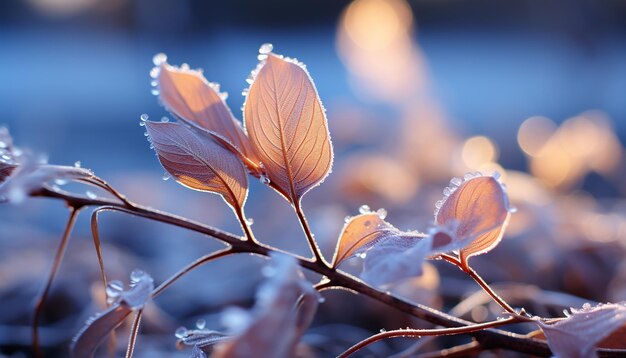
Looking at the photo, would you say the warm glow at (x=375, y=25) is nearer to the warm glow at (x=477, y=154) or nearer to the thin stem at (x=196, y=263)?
the warm glow at (x=477, y=154)

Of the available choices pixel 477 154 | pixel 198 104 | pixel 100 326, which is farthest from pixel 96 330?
pixel 477 154

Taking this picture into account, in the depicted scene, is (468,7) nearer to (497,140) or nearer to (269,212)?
(497,140)

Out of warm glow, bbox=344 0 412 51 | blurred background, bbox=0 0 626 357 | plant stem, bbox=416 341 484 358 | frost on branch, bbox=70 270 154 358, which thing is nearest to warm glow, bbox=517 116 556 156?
blurred background, bbox=0 0 626 357

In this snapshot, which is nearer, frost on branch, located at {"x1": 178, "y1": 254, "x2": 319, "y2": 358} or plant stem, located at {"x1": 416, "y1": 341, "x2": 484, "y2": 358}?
frost on branch, located at {"x1": 178, "y1": 254, "x2": 319, "y2": 358}

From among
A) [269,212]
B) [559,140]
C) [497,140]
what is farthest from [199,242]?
[497,140]

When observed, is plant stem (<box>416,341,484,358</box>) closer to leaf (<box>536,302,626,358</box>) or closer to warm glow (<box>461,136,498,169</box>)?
leaf (<box>536,302,626,358</box>)

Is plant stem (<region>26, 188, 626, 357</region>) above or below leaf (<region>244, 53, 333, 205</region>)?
below

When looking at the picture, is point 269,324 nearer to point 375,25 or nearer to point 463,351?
point 463,351
